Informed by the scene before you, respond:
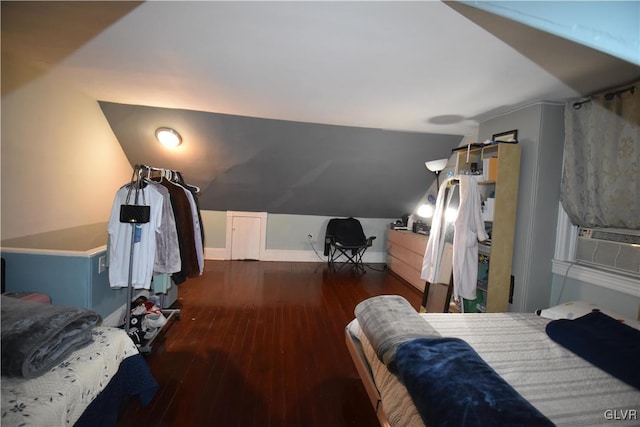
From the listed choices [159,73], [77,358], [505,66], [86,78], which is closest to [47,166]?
[86,78]

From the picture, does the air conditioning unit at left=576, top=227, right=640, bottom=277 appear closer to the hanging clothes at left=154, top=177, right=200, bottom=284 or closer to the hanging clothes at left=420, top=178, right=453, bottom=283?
the hanging clothes at left=420, top=178, right=453, bottom=283

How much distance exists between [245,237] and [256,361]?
3143mm

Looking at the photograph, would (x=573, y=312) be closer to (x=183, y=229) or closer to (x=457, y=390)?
(x=457, y=390)

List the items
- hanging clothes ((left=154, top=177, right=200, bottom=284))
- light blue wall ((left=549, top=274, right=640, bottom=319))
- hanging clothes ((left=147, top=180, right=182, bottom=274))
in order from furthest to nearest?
hanging clothes ((left=154, top=177, right=200, bottom=284)), hanging clothes ((left=147, top=180, right=182, bottom=274)), light blue wall ((left=549, top=274, right=640, bottom=319))

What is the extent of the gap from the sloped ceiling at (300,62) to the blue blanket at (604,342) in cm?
140

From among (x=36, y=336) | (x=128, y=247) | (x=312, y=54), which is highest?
(x=312, y=54)

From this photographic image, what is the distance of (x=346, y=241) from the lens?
4660mm

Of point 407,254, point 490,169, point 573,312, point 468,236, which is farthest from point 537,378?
point 407,254

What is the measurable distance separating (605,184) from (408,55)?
1.83 meters

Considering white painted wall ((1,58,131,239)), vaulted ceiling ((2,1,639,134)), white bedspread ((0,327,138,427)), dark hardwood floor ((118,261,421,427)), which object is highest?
vaulted ceiling ((2,1,639,134))

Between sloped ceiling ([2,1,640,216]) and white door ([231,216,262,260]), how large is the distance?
1.95 meters

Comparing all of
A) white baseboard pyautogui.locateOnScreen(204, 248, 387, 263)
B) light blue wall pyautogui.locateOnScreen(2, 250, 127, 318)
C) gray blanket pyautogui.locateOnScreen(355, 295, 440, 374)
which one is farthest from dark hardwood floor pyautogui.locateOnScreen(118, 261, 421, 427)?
white baseboard pyautogui.locateOnScreen(204, 248, 387, 263)

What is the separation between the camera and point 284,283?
13.0ft

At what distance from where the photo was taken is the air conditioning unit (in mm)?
1952
